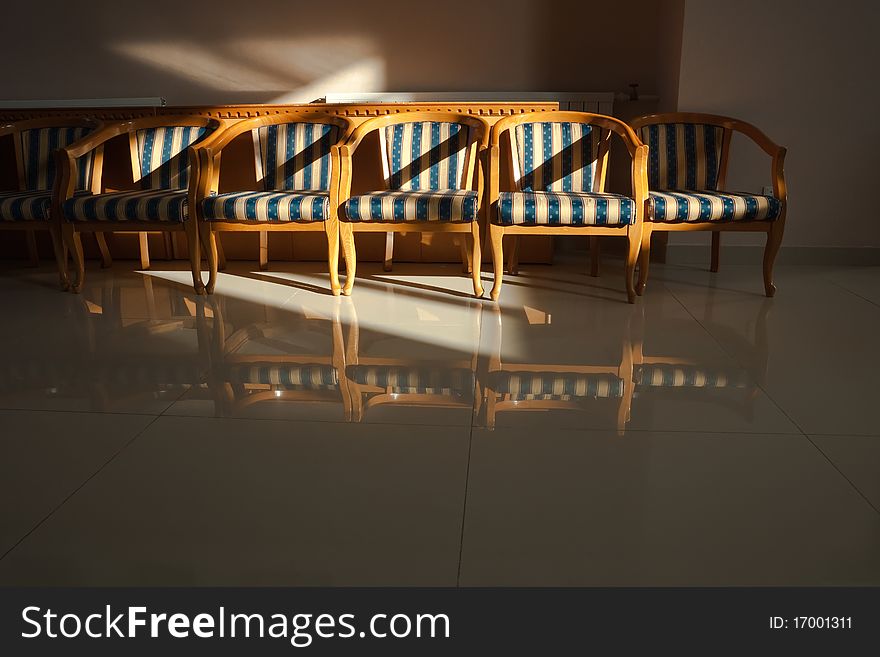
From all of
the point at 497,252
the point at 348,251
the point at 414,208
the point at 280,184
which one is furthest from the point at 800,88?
the point at 280,184

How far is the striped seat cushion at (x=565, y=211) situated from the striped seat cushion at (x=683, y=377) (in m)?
0.98

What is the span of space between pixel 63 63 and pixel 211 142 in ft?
7.71

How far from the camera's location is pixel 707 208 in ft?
9.98

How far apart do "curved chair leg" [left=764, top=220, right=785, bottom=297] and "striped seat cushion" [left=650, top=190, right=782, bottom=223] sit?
92mm

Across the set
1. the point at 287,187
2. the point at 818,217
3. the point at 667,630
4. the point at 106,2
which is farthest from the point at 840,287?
the point at 106,2

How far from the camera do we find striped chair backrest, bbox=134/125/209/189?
12.3 feet

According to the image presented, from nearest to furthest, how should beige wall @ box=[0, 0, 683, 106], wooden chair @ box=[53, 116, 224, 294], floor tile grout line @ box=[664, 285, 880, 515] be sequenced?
floor tile grout line @ box=[664, 285, 880, 515] → wooden chair @ box=[53, 116, 224, 294] → beige wall @ box=[0, 0, 683, 106]

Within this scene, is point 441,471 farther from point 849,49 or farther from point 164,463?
point 849,49

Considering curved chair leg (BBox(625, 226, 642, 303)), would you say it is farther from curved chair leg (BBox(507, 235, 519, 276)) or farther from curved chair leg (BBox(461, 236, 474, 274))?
curved chair leg (BBox(461, 236, 474, 274))

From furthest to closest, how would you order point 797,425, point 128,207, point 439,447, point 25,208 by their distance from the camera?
point 25,208, point 128,207, point 797,425, point 439,447

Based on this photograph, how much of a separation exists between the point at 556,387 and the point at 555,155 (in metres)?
1.90

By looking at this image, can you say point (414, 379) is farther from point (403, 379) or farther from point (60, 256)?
point (60, 256)

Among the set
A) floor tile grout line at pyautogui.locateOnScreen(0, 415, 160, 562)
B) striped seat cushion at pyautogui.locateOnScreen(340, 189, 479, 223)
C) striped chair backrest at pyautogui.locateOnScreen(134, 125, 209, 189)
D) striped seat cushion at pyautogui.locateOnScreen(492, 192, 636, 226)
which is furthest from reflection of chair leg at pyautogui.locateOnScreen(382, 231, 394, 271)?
floor tile grout line at pyautogui.locateOnScreen(0, 415, 160, 562)

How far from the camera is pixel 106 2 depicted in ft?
16.2
